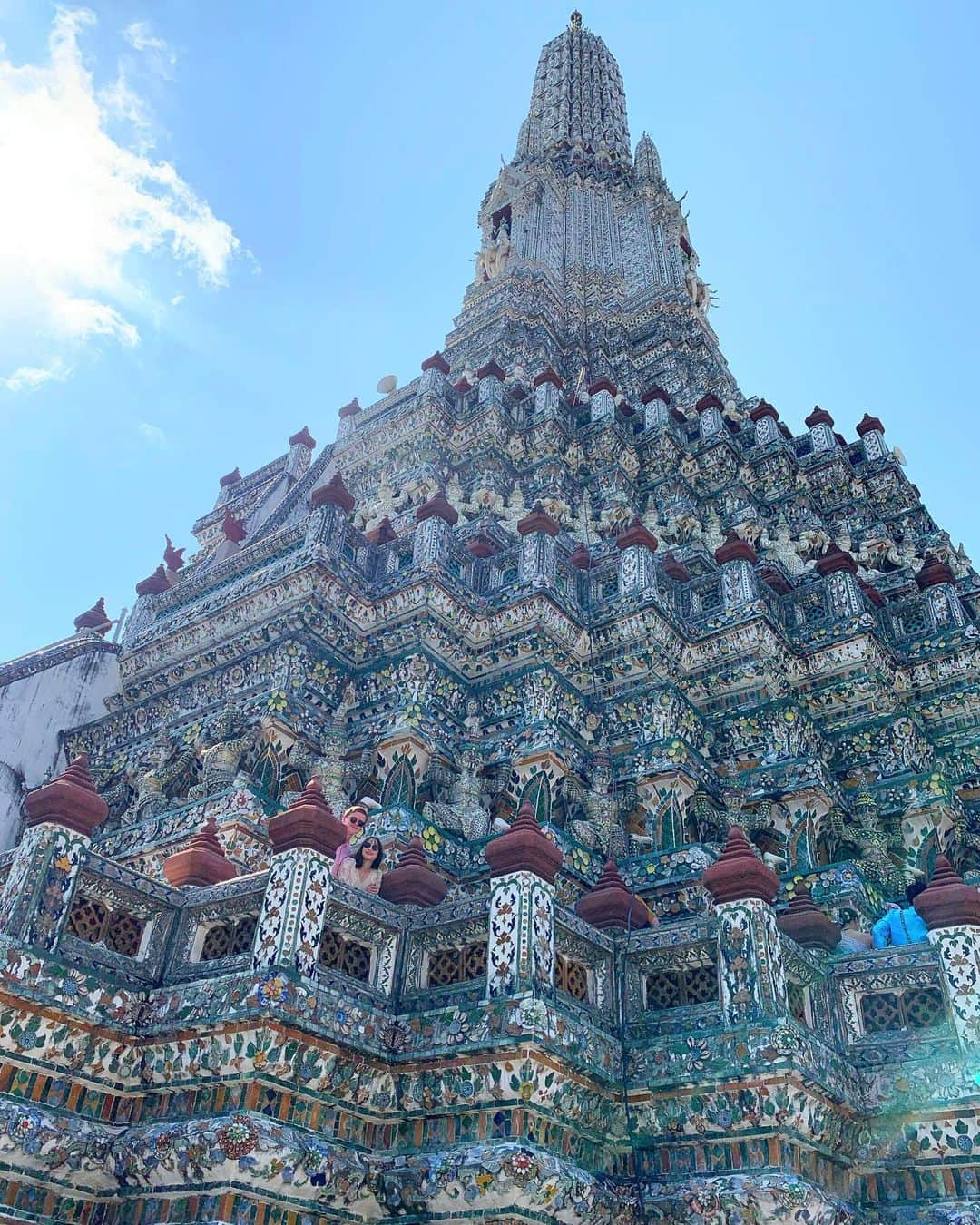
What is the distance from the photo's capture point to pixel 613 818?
12625mm

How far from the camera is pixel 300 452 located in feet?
88.3

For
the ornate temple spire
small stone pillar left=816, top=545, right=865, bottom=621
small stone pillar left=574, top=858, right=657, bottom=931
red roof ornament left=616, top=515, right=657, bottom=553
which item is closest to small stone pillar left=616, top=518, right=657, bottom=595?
red roof ornament left=616, top=515, right=657, bottom=553

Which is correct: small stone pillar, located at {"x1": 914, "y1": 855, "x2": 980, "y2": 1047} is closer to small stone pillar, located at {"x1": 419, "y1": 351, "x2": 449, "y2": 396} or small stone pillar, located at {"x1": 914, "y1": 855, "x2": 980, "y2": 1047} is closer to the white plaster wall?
the white plaster wall

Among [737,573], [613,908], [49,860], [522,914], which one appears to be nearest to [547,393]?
[737,573]

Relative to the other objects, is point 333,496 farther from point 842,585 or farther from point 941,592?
point 941,592

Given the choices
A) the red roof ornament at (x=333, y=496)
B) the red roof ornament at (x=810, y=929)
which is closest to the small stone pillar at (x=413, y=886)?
the red roof ornament at (x=810, y=929)

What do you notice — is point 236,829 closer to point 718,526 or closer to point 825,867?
point 825,867

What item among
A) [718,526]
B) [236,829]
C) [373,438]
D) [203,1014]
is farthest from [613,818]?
[373,438]

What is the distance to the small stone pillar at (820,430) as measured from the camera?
22641mm

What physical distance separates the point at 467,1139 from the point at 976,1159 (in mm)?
3581

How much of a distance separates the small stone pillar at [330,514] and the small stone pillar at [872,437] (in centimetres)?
1285

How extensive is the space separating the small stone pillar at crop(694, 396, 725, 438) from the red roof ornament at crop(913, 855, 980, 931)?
14221 mm

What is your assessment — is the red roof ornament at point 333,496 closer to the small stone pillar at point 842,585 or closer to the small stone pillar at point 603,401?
the small stone pillar at point 842,585

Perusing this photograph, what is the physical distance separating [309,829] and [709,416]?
16418 millimetres
